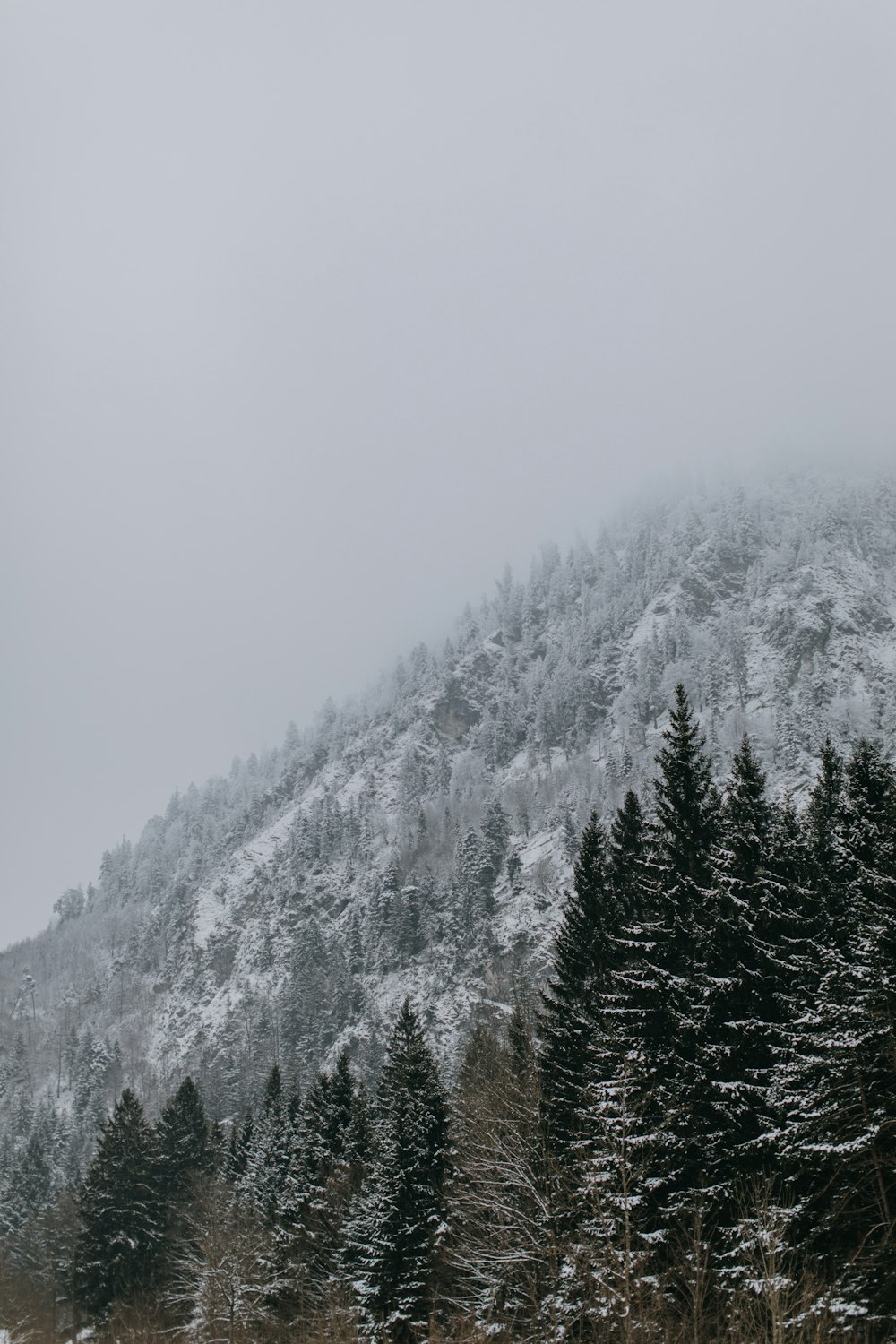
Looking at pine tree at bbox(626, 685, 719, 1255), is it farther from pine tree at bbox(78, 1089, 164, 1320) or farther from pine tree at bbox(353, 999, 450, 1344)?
pine tree at bbox(78, 1089, 164, 1320)

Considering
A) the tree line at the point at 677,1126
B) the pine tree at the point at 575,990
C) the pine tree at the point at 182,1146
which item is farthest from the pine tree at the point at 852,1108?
the pine tree at the point at 182,1146

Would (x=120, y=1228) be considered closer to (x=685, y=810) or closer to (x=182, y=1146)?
(x=182, y=1146)

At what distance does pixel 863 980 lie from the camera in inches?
687

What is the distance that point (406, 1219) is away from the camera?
30766 millimetres

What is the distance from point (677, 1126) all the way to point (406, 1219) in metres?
16.0

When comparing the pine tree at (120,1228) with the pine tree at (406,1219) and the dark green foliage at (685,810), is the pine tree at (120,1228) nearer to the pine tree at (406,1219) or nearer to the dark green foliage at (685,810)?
the pine tree at (406,1219)

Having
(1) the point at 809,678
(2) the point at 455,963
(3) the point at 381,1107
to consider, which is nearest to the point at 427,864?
(2) the point at 455,963

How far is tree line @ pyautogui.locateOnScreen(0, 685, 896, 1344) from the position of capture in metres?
16.6

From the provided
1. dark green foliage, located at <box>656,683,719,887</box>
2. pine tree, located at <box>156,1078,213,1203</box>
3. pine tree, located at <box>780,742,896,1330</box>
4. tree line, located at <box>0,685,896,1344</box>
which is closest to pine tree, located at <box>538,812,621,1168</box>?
tree line, located at <box>0,685,896,1344</box>

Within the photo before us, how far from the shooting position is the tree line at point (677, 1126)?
1664 centimetres

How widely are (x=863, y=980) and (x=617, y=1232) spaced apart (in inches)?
305

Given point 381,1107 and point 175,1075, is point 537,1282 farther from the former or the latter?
point 175,1075

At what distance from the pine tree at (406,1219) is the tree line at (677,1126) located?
0.09 m

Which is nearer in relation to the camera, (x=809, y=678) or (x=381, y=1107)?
(x=381, y=1107)
